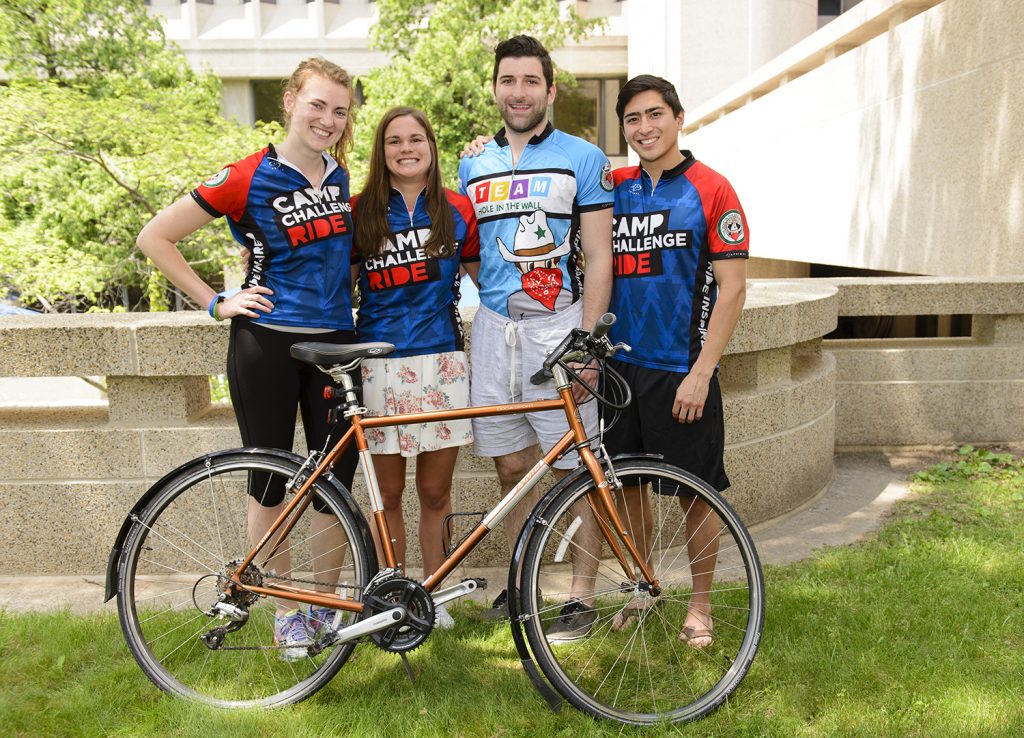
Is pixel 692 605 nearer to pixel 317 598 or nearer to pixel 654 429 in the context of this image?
pixel 654 429

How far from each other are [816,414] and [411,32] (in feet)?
70.4

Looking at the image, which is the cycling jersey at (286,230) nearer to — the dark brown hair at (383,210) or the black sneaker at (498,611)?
the dark brown hair at (383,210)

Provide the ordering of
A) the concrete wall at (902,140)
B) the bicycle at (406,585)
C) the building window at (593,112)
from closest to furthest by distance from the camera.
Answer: the bicycle at (406,585) → the concrete wall at (902,140) → the building window at (593,112)

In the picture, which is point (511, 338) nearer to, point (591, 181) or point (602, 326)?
point (602, 326)

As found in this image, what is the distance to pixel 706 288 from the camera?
132 inches

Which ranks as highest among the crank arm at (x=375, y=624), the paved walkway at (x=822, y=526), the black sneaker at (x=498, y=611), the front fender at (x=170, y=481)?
the front fender at (x=170, y=481)

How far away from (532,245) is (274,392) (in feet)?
3.59

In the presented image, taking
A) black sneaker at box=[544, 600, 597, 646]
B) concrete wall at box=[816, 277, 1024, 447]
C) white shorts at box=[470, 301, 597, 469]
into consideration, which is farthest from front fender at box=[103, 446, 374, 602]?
concrete wall at box=[816, 277, 1024, 447]

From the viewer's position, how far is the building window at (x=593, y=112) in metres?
31.6

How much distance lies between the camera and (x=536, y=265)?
340 centimetres

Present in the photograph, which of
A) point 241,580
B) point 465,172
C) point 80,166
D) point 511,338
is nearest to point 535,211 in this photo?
point 465,172

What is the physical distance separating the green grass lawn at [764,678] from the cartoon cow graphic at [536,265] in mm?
1348

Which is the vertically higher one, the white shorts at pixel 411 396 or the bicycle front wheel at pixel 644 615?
the white shorts at pixel 411 396

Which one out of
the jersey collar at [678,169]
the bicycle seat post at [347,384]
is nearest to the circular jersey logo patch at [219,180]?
the bicycle seat post at [347,384]
